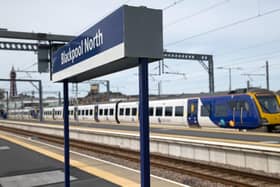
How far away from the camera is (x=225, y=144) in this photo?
12305 mm

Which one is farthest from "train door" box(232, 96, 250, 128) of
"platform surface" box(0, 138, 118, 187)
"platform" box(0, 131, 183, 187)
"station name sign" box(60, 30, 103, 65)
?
"station name sign" box(60, 30, 103, 65)

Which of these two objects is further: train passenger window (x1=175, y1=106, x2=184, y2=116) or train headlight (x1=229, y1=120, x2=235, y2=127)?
train passenger window (x1=175, y1=106, x2=184, y2=116)

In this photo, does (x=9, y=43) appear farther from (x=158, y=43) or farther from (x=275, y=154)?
(x=158, y=43)

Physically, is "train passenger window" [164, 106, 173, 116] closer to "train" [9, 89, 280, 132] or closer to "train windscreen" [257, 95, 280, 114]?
"train" [9, 89, 280, 132]

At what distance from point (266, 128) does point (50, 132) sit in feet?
62.4

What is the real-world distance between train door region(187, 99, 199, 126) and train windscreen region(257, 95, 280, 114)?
5.03m

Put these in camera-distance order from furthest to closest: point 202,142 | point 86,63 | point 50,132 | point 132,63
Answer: point 50,132
point 202,142
point 86,63
point 132,63

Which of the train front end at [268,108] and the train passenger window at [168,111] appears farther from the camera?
the train passenger window at [168,111]

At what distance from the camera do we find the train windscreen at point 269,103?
1966 centimetres

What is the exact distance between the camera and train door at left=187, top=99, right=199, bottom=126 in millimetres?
24266

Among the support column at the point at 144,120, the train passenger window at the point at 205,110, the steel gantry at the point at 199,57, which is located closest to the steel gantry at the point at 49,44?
the steel gantry at the point at 199,57

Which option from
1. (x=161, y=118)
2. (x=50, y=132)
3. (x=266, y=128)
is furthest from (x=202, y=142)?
(x=50, y=132)

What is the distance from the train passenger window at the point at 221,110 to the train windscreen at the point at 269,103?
218 cm

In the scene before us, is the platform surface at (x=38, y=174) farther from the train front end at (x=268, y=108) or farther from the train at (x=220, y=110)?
the train front end at (x=268, y=108)
